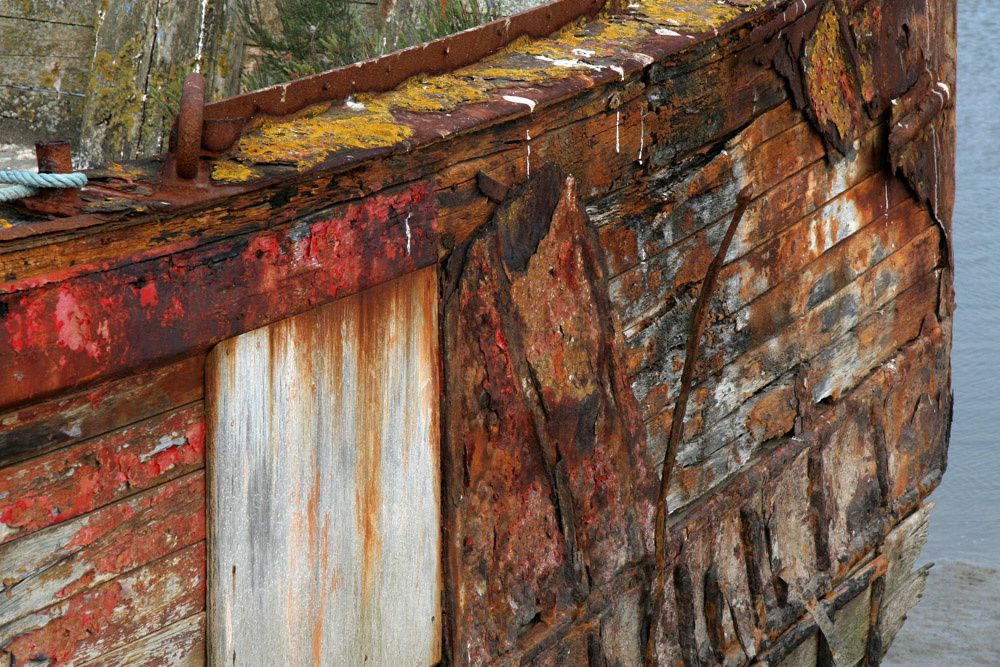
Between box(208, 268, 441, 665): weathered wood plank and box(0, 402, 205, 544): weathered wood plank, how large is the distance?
0.20ft

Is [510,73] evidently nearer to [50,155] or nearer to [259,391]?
[259,391]

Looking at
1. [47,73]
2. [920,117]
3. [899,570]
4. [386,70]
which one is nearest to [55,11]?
[47,73]

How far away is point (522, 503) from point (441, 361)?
0.45m

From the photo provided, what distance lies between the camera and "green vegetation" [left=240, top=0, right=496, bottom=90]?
4.01 m

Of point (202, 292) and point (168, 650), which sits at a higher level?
point (202, 292)

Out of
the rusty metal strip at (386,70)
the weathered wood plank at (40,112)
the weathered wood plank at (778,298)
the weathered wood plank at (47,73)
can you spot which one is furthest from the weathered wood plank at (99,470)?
the weathered wood plank at (47,73)

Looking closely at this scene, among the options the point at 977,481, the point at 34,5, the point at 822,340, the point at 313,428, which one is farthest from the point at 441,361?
the point at 977,481

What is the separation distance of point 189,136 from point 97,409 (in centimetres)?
50

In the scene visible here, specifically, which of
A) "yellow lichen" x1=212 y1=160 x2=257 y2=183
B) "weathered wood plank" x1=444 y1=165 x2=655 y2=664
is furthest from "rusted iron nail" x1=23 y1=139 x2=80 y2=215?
"weathered wood plank" x1=444 y1=165 x2=655 y2=664

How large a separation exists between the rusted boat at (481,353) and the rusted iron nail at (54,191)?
0.5 inches

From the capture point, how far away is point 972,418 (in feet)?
34.3

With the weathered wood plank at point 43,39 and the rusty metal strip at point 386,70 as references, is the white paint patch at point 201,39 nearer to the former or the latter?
the weathered wood plank at point 43,39

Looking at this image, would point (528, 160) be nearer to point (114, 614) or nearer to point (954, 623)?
point (114, 614)

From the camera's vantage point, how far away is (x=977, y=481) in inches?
382
